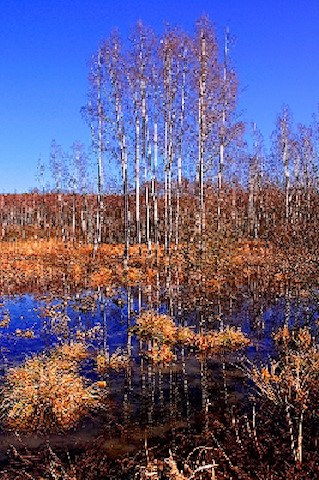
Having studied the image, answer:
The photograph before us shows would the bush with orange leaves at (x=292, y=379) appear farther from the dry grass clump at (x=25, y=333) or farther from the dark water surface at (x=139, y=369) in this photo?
the dry grass clump at (x=25, y=333)

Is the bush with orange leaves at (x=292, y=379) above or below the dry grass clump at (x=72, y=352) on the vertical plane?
above

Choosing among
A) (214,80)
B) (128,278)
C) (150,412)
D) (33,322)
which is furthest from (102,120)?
(150,412)

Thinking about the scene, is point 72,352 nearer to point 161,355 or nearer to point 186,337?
point 161,355

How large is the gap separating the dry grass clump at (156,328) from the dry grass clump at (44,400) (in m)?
2.86

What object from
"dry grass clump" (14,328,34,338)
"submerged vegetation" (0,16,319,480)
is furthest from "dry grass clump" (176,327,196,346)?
"dry grass clump" (14,328,34,338)

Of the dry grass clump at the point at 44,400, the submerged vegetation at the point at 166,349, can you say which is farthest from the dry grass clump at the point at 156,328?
the dry grass clump at the point at 44,400

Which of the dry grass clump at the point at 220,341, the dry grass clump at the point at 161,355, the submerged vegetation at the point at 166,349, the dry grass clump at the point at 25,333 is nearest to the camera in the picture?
the submerged vegetation at the point at 166,349

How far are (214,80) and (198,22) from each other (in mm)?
2540

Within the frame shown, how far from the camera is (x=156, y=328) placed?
9500 millimetres

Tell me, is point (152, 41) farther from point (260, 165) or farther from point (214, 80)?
point (260, 165)

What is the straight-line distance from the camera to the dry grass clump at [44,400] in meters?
5.65

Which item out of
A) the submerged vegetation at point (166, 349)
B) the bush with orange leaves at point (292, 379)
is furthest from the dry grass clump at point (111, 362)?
the bush with orange leaves at point (292, 379)

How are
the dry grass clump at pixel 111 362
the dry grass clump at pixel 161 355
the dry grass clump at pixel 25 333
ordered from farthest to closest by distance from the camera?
the dry grass clump at pixel 25 333 < the dry grass clump at pixel 161 355 < the dry grass clump at pixel 111 362

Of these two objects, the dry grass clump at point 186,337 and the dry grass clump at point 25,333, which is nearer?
the dry grass clump at point 186,337
